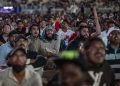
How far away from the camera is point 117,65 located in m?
A: 8.12

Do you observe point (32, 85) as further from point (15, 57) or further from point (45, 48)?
point (45, 48)

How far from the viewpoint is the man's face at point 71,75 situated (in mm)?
3875

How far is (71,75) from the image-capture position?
3.89 meters

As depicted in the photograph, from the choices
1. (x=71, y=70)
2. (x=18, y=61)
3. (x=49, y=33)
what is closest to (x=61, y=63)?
(x=71, y=70)

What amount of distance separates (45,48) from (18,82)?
3590 mm

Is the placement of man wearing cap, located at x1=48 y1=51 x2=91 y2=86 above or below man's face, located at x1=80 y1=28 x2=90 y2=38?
above

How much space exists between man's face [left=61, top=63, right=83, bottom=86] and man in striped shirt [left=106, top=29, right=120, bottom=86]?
3.72m

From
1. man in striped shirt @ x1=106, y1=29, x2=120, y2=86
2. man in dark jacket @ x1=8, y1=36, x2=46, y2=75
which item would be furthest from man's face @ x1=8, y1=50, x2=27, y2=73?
man in striped shirt @ x1=106, y1=29, x2=120, y2=86

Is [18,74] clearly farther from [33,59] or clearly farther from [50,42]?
[50,42]

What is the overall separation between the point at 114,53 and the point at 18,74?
8.12 feet

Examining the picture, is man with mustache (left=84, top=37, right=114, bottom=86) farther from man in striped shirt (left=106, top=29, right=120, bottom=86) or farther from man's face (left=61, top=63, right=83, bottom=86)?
man's face (left=61, top=63, right=83, bottom=86)

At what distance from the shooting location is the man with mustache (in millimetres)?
5891

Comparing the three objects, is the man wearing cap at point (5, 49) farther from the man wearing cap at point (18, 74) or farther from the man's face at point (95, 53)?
the man's face at point (95, 53)

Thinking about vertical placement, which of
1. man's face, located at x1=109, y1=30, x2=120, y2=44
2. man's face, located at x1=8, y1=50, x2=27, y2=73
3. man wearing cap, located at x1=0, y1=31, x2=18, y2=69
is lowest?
man wearing cap, located at x1=0, y1=31, x2=18, y2=69
